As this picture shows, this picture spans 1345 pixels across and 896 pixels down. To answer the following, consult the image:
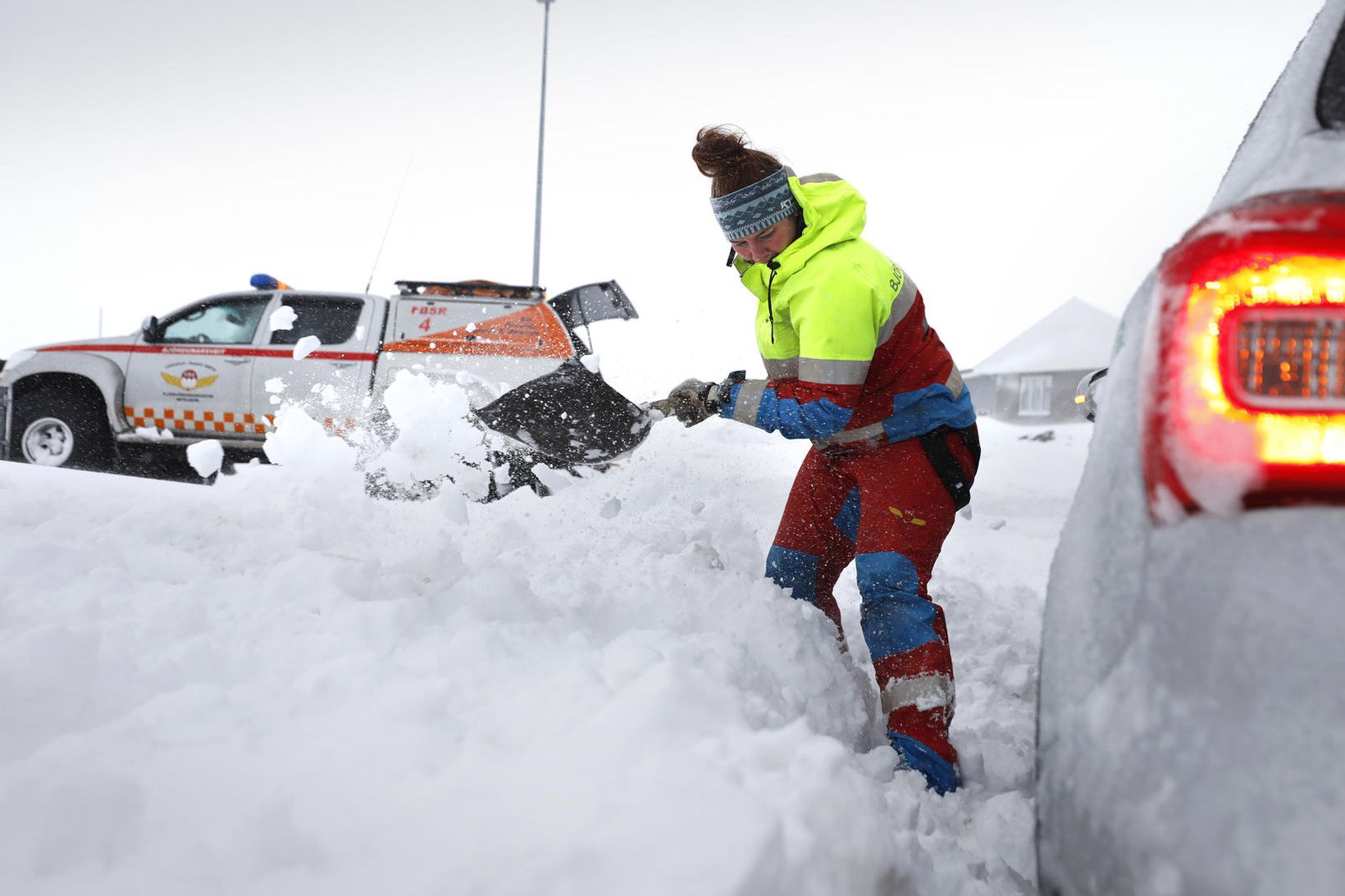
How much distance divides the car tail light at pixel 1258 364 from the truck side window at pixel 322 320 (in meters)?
6.30

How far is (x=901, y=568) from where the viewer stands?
76.5 inches

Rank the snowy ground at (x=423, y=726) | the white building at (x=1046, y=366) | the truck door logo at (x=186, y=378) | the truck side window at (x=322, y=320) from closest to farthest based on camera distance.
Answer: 1. the snowy ground at (x=423, y=726)
2. the truck side window at (x=322, y=320)
3. the truck door logo at (x=186, y=378)
4. the white building at (x=1046, y=366)

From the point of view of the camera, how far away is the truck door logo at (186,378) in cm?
639

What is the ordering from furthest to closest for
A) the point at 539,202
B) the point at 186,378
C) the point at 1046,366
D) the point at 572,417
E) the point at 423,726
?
1. the point at 1046,366
2. the point at 539,202
3. the point at 186,378
4. the point at 572,417
5. the point at 423,726

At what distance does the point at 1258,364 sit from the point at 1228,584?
24 cm

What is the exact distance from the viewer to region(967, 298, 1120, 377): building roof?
1136 inches

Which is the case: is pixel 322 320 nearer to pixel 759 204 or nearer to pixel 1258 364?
pixel 759 204

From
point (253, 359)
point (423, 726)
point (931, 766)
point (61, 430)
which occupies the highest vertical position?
point (253, 359)

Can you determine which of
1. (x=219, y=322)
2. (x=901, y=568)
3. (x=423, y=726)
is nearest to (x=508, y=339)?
(x=219, y=322)

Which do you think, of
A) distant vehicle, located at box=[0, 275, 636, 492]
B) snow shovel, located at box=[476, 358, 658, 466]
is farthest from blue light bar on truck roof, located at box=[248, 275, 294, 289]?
snow shovel, located at box=[476, 358, 658, 466]

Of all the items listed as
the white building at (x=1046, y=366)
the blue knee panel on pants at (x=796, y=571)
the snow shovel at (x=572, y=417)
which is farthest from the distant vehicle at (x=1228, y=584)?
the white building at (x=1046, y=366)

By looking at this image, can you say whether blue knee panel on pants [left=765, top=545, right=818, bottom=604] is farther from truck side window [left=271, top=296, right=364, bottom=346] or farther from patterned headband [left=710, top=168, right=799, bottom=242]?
truck side window [left=271, top=296, right=364, bottom=346]

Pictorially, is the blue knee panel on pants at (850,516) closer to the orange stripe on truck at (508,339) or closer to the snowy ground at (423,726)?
the snowy ground at (423,726)

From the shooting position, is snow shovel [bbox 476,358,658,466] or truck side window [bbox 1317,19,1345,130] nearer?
truck side window [bbox 1317,19,1345,130]
